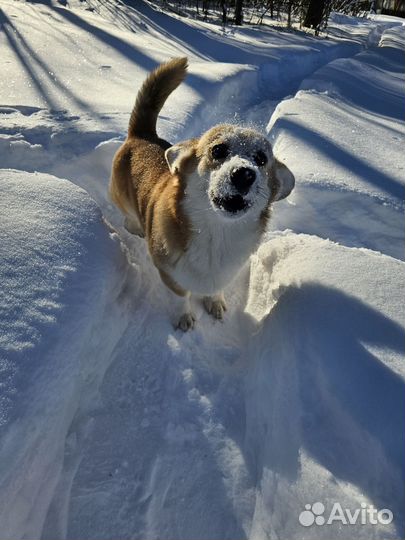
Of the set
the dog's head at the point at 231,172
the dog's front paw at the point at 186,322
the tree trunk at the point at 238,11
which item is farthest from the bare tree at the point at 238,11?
the dog's front paw at the point at 186,322

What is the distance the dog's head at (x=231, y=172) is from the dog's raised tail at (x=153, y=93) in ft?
2.61

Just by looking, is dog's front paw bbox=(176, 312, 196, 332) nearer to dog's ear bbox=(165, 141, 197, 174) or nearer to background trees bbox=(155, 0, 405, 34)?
dog's ear bbox=(165, 141, 197, 174)

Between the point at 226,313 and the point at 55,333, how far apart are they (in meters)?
1.10

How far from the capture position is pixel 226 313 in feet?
7.93

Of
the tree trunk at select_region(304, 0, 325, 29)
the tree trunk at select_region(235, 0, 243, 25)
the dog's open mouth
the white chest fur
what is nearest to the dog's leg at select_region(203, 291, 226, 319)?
the white chest fur

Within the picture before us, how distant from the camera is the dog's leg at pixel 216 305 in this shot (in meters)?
2.38

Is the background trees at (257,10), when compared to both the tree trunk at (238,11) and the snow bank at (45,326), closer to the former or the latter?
the tree trunk at (238,11)

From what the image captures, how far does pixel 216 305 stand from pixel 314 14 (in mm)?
11561

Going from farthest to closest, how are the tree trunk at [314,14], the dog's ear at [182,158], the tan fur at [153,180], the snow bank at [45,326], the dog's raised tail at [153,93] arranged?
the tree trunk at [314,14] < the dog's raised tail at [153,93] < the tan fur at [153,180] < the dog's ear at [182,158] < the snow bank at [45,326]

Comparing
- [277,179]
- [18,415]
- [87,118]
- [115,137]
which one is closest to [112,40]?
[87,118]

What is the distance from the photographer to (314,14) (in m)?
10.7

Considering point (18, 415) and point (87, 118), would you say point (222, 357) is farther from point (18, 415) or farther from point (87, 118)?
point (87, 118)

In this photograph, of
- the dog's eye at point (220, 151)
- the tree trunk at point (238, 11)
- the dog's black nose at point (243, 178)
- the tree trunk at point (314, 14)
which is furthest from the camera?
the tree trunk at point (314, 14)

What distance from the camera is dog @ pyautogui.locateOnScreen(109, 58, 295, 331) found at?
170cm
